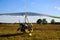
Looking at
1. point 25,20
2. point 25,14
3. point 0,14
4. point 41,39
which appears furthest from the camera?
point 25,20

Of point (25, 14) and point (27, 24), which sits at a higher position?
point (25, 14)

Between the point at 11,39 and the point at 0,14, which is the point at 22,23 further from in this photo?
the point at 0,14

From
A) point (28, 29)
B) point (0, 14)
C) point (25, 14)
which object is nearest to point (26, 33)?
point (28, 29)

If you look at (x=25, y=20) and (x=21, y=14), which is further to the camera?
(x=25, y=20)

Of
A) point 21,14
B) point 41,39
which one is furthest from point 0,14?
point 41,39

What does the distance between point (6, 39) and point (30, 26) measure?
417cm

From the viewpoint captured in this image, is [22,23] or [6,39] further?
[22,23]

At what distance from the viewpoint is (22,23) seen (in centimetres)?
1886

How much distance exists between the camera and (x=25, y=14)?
1666cm

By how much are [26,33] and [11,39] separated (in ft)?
11.7

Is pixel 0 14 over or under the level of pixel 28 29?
over

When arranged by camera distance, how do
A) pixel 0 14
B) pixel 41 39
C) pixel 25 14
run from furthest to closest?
1. pixel 25 14
2. pixel 41 39
3. pixel 0 14

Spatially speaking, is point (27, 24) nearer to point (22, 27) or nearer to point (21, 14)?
point (22, 27)

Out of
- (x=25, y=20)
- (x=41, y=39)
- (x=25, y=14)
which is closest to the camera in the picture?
(x=41, y=39)
